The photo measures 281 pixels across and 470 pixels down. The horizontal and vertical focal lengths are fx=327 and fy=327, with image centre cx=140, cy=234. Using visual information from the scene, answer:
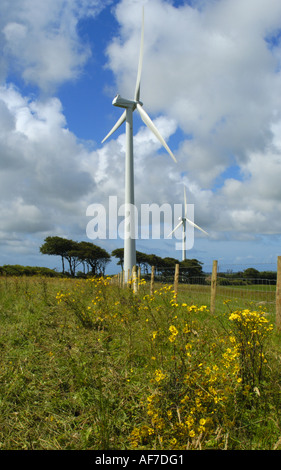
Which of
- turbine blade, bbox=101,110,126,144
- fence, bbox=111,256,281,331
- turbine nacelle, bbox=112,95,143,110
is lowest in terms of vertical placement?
fence, bbox=111,256,281,331

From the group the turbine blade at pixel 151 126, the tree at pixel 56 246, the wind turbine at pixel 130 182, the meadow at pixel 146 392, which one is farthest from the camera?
the tree at pixel 56 246

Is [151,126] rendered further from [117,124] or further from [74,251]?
[74,251]

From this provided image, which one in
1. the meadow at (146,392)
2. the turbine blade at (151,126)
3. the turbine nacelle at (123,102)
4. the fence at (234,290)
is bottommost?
the meadow at (146,392)

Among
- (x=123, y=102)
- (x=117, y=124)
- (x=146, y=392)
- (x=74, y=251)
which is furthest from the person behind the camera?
(x=74, y=251)

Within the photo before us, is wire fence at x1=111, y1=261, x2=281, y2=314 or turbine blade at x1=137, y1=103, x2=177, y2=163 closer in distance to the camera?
wire fence at x1=111, y1=261, x2=281, y2=314

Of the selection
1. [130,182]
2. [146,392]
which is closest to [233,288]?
[146,392]

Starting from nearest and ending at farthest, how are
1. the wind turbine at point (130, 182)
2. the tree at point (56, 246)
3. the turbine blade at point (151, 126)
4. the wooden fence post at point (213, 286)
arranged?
the wooden fence post at point (213, 286) < the turbine blade at point (151, 126) < the wind turbine at point (130, 182) < the tree at point (56, 246)

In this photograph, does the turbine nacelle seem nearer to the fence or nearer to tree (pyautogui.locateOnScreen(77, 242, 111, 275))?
the fence

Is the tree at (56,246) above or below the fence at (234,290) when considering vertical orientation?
above

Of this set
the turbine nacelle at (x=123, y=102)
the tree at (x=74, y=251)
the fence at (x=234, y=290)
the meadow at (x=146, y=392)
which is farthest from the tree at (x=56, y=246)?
the meadow at (x=146, y=392)

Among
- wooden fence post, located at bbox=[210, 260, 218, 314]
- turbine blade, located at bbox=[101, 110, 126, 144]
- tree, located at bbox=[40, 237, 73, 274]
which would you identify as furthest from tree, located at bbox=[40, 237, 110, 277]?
wooden fence post, located at bbox=[210, 260, 218, 314]

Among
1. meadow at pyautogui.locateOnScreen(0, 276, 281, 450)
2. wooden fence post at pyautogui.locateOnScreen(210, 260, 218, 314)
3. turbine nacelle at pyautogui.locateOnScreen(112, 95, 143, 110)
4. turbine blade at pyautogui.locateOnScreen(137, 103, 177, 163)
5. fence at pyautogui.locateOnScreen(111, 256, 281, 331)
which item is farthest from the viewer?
turbine nacelle at pyautogui.locateOnScreen(112, 95, 143, 110)

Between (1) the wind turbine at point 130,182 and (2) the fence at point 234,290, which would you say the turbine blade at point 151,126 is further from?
(2) the fence at point 234,290
